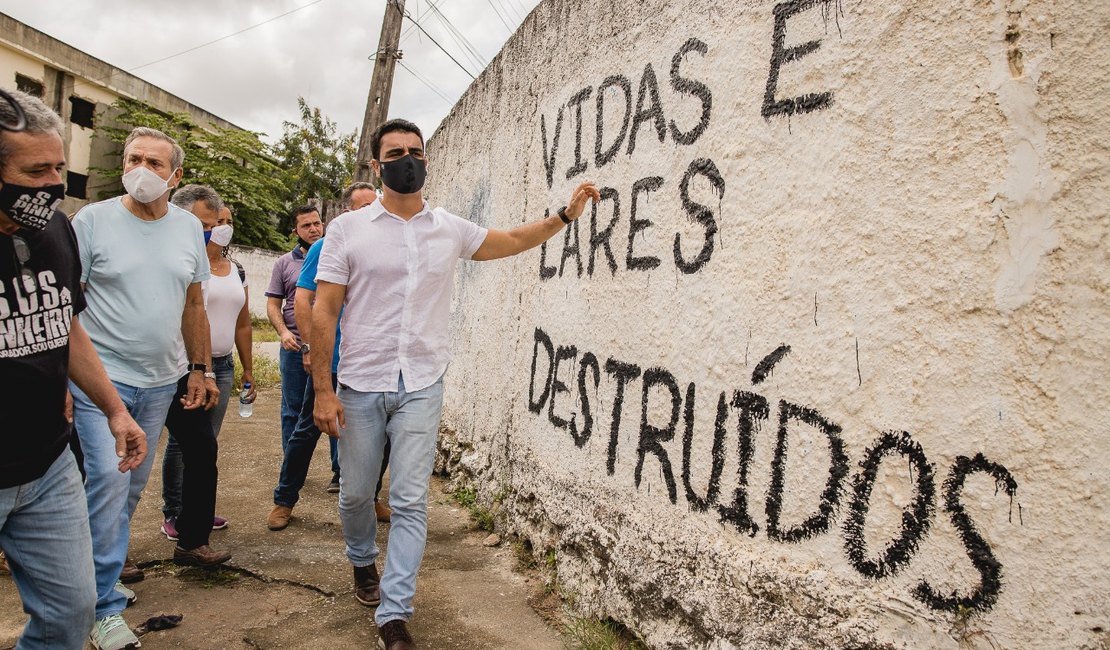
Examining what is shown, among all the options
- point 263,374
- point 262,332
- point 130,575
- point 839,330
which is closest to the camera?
point 839,330

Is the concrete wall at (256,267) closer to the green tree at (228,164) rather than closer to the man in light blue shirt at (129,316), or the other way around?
the green tree at (228,164)

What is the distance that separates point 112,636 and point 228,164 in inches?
1053

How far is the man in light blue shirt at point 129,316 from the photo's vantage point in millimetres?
2414

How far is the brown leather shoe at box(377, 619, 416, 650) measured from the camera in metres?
2.43

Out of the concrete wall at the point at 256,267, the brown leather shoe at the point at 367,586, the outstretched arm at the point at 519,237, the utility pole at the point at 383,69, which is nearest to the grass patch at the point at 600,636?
the brown leather shoe at the point at 367,586

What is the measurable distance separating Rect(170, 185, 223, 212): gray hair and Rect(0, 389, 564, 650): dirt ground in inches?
65.4

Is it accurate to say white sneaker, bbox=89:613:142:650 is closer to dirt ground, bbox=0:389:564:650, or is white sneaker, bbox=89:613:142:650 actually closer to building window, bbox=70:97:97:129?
dirt ground, bbox=0:389:564:650

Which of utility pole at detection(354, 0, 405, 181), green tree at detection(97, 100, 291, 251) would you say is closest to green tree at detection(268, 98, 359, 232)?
green tree at detection(97, 100, 291, 251)

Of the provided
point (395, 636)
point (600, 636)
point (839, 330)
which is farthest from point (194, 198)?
point (839, 330)

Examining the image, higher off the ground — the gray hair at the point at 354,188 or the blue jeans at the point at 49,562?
the gray hair at the point at 354,188

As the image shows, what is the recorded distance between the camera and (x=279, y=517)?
3754mm

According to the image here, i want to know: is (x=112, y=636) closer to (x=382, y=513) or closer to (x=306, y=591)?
(x=306, y=591)

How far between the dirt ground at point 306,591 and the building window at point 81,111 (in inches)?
992

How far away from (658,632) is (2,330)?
208cm
